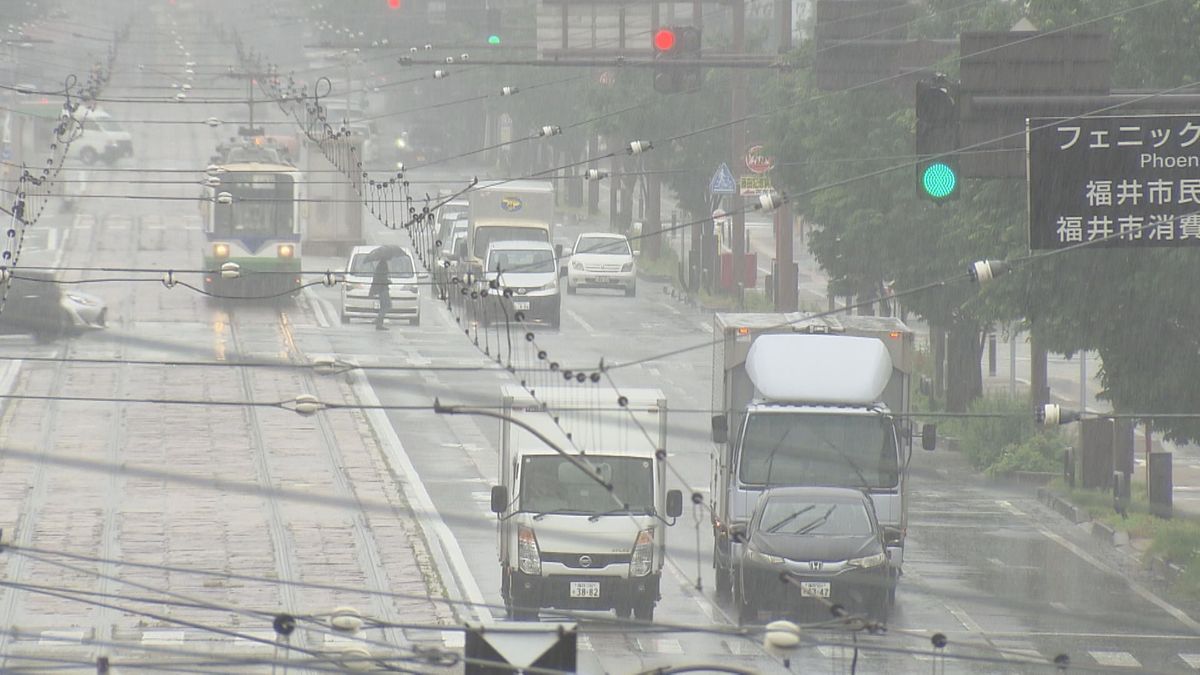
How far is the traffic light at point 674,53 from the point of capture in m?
28.6

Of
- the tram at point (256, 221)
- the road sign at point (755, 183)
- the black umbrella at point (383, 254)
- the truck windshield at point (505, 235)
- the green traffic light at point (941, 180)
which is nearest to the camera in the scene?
the green traffic light at point (941, 180)

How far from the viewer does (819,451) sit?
24078mm

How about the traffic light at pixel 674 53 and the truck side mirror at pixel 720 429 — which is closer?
the truck side mirror at pixel 720 429

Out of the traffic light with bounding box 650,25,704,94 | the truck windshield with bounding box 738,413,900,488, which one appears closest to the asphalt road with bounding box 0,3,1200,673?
the truck windshield with bounding box 738,413,900,488

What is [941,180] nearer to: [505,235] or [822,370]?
[822,370]

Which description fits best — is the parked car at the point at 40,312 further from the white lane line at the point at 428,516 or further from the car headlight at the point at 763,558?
the car headlight at the point at 763,558

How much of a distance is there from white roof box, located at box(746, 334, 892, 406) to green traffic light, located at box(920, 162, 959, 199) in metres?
8.83

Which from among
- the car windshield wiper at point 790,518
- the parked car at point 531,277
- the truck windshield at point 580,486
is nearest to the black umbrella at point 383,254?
the parked car at point 531,277

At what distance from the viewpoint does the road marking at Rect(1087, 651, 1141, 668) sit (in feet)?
70.1

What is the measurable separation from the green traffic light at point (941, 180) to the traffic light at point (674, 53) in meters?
13.2

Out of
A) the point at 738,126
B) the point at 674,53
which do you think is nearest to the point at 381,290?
the point at 738,126

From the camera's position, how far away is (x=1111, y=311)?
78.8ft

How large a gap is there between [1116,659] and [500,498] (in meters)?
6.21

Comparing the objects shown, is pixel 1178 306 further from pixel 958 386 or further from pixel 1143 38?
pixel 958 386
